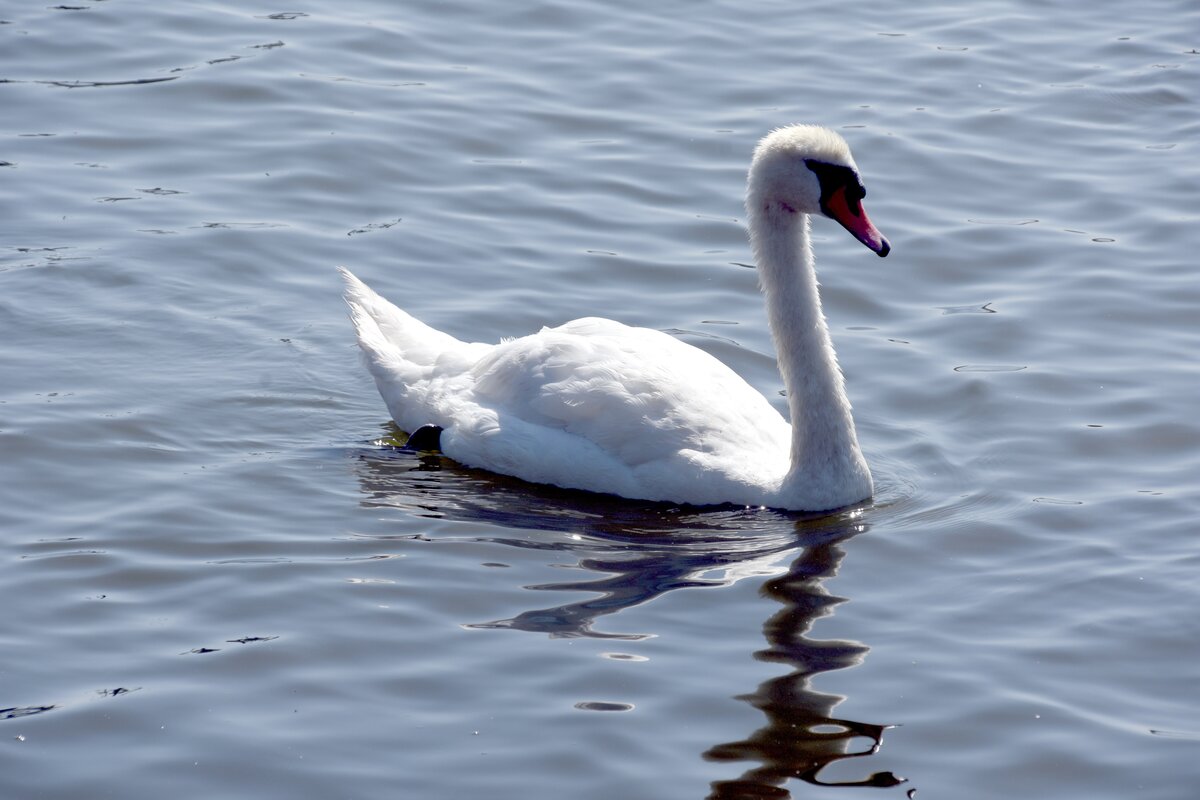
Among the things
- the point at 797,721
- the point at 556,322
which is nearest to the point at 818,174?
the point at 556,322

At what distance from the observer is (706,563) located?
325 inches

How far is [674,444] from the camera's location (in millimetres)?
8984

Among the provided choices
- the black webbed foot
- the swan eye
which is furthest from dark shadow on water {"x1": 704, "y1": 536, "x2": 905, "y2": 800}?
the black webbed foot

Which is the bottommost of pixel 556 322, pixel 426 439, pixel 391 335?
pixel 426 439

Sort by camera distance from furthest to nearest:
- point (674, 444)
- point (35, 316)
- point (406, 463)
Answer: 1. point (35, 316)
2. point (406, 463)
3. point (674, 444)

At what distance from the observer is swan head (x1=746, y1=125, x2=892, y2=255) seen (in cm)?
892

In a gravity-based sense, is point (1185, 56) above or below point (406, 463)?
above

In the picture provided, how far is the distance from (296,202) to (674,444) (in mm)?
4794

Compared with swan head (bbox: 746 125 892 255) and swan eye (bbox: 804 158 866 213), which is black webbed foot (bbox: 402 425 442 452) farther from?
swan eye (bbox: 804 158 866 213)

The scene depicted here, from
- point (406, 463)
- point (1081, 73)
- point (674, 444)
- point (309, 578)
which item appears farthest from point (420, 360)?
point (1081, 73)

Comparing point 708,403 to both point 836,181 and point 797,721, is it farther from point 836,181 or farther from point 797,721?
point 797,721

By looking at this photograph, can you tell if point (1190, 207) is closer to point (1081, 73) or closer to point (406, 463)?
point (1081, 73)

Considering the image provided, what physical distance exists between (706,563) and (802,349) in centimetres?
146

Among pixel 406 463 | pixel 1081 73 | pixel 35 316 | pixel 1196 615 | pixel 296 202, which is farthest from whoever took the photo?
pixel 1081 73
